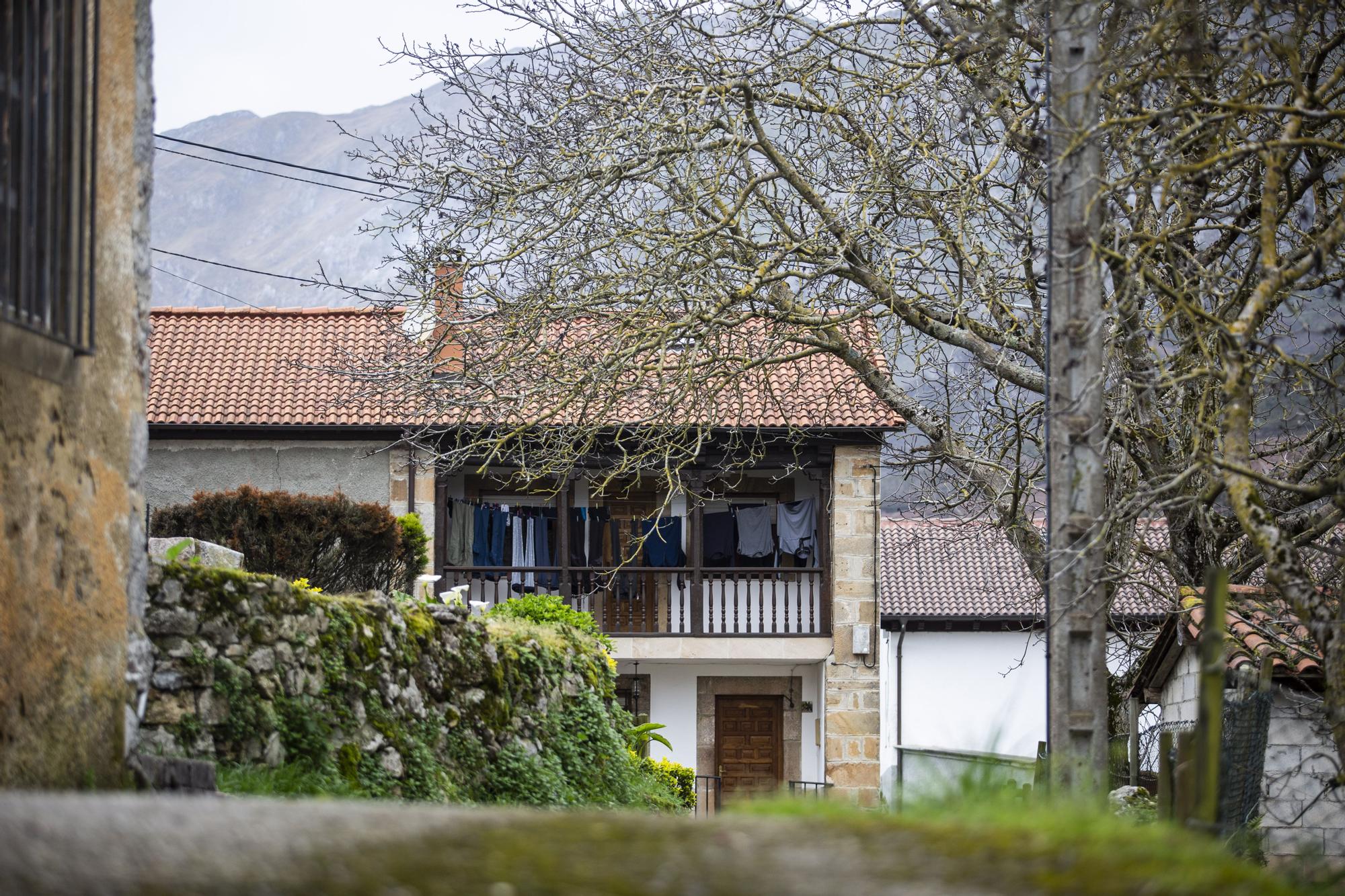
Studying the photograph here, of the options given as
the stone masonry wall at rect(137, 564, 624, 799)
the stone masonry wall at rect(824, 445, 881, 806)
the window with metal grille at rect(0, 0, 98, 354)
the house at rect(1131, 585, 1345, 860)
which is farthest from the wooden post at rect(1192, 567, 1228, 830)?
the stone masonry wall at rect(824, 445, 881, 806)

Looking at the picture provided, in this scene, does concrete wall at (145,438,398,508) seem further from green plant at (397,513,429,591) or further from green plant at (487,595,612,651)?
green plant at (397,513,429,591)

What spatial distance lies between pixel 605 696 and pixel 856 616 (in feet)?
28.2

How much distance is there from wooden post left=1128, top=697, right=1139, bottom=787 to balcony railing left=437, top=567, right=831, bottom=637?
722 centimetres

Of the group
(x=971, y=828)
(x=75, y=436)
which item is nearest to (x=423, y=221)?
(x=75, y=436)

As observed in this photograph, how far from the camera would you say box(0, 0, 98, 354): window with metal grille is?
13.2 ft

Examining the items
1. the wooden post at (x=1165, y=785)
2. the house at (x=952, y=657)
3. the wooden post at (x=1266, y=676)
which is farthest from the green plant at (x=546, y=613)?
the house at (x=952, y=657)

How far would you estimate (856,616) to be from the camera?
19.7m

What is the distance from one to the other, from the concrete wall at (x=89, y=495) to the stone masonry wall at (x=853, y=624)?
15081mm

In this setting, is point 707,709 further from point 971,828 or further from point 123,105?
point 971,828

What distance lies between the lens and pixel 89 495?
4.46m

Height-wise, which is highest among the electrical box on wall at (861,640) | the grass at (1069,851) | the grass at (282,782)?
the grass at (1069,851)

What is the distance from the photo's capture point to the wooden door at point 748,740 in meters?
21.4

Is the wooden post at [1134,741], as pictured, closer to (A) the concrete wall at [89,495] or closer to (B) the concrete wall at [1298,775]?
(B) the concrete wall at [1298,775]

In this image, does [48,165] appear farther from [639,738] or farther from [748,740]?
[748,740]
